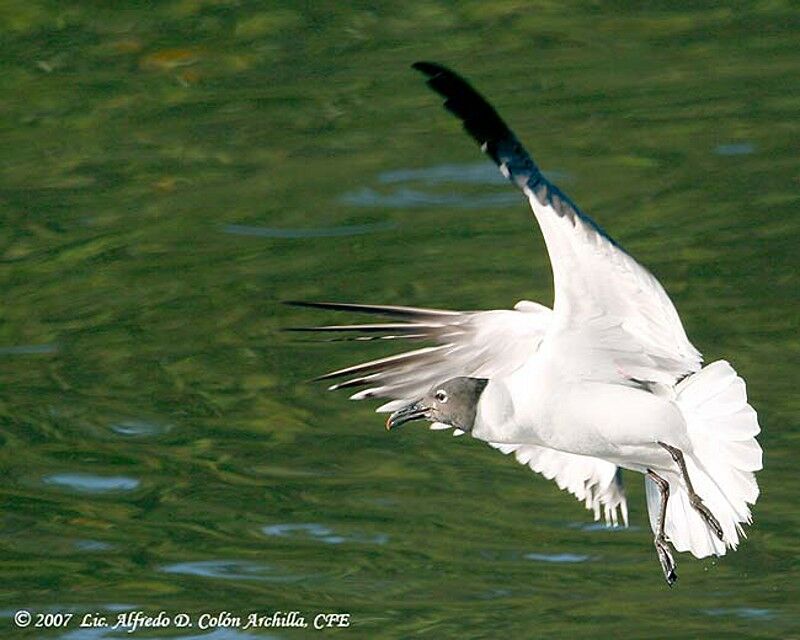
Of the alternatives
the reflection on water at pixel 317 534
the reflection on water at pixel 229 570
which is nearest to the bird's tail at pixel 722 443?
the reflection on water at pixel 317 534

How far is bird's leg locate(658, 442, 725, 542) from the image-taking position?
7332 mm

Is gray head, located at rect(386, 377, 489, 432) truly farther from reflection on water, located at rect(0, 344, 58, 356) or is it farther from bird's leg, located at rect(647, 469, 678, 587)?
reflection on water, located at rect(0, 344, 58, 356)

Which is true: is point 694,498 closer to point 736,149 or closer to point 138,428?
point 138,428

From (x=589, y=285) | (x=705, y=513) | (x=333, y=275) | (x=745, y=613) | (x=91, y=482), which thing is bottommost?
(x=745, y=613)

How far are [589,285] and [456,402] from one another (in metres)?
0.70

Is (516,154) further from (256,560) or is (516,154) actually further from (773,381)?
(773,381)

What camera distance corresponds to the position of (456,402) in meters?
7.45

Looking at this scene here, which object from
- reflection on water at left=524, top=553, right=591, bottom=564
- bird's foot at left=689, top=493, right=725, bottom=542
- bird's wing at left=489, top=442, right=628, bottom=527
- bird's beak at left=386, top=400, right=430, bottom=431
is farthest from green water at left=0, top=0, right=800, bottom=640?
bird's beak at left=386, top=400, right=430, bottom=431

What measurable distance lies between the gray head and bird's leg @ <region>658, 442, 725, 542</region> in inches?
23.9

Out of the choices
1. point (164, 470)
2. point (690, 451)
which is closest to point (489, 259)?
point (164, 470)

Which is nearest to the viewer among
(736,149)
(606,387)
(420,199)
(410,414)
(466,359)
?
(606,387)

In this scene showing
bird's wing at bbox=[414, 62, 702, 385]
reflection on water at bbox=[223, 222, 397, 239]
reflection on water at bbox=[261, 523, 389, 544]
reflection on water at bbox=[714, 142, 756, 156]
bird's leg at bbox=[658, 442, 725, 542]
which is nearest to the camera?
bird's wing at bbox=[414, 62, 702, 385]

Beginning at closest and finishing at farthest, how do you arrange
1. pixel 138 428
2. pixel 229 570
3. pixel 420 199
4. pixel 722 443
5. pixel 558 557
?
pixel 722 443, pixel 558 557, pixel 229 570, pixel 138 428, pixel 420 199

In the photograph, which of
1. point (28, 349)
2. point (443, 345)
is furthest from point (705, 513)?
point (28, 349)
